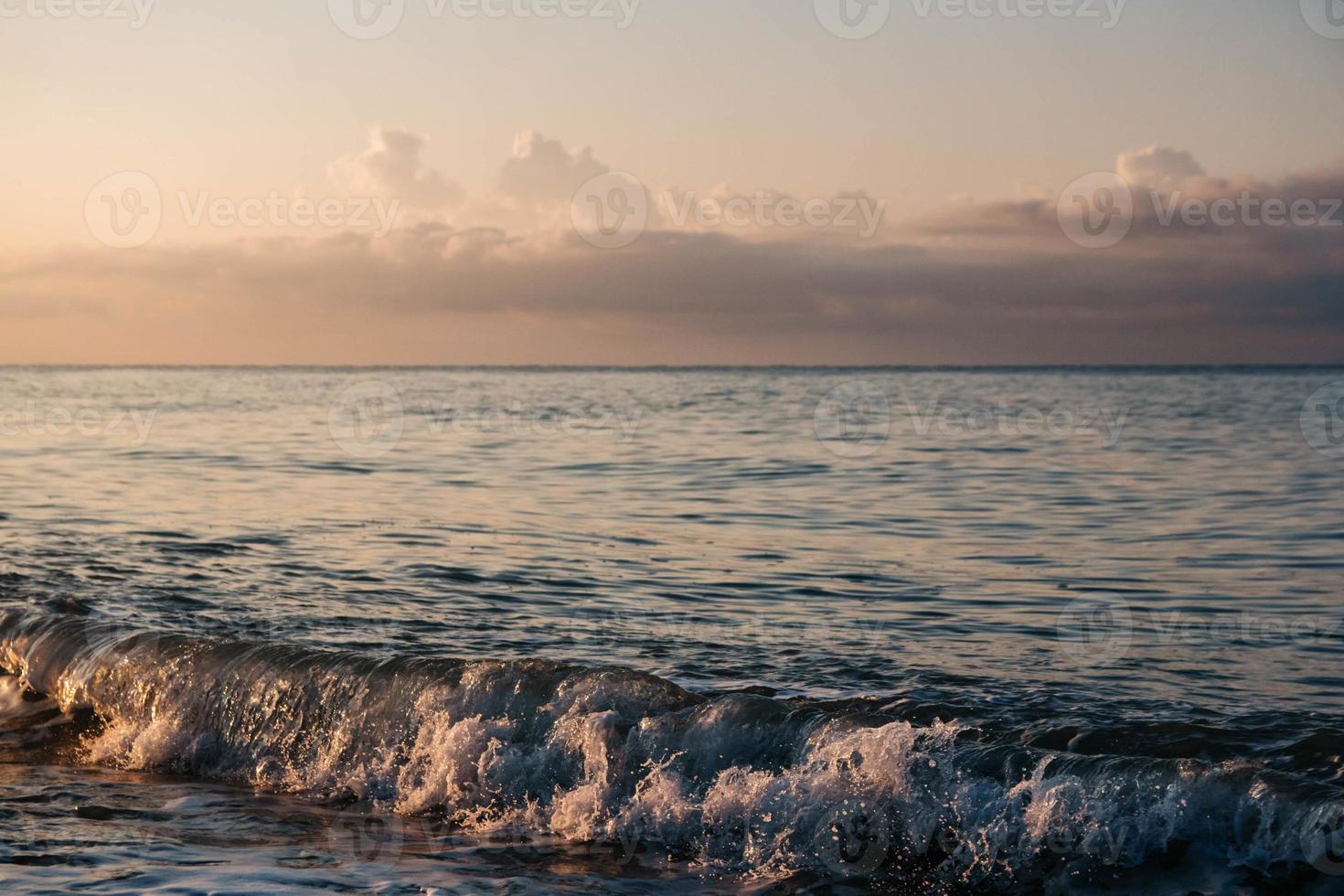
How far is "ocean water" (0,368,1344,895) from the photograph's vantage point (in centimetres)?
695

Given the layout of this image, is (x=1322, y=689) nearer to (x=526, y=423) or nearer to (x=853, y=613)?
(x=853, y=613)

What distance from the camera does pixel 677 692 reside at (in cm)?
889

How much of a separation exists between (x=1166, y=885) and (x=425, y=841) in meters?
4.03
